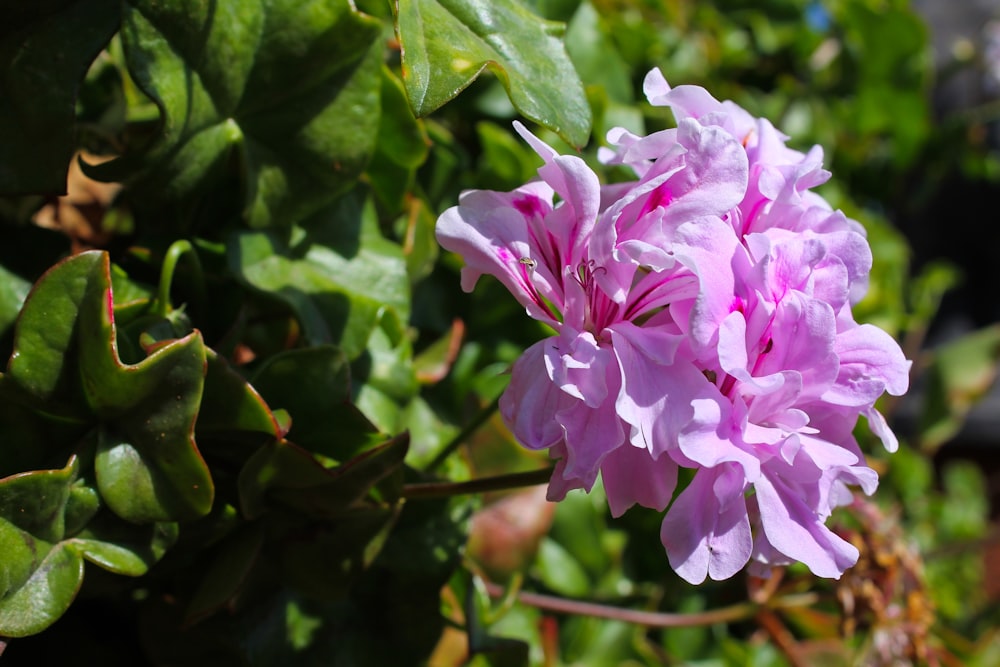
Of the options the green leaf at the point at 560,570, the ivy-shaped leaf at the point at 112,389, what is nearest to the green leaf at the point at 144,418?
the ivy-shaped leaf at the point at 112,389

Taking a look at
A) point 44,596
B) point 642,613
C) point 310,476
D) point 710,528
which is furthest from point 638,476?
point 642,613

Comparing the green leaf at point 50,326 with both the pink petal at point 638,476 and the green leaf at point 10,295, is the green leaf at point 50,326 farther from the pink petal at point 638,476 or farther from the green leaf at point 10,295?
the pink petal at point 638,476

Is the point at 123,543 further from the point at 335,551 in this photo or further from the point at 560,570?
the point at 560,570

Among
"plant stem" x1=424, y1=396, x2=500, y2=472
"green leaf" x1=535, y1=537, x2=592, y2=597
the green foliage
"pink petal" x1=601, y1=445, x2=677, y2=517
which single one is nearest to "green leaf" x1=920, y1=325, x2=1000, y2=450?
the green foliage

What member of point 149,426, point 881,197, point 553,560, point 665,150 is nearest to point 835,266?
point 665,150

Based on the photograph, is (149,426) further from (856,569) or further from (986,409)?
(986,409)

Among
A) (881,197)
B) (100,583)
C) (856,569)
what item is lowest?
(881,197)
